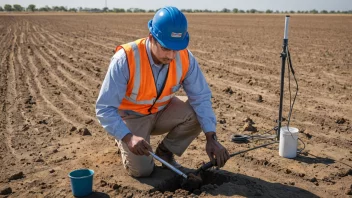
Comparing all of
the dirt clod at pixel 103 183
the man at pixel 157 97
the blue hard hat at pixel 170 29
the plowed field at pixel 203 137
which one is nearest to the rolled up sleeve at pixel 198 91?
the man at pixel 157 97

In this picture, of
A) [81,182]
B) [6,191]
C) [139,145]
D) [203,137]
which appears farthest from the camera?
[203,137]

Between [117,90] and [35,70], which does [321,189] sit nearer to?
[117,90]

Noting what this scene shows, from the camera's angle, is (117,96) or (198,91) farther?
(198,91)

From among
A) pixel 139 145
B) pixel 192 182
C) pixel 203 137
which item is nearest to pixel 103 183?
pixel 139 145

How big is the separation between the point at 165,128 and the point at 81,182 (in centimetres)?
109

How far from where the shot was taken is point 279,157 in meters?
4.29

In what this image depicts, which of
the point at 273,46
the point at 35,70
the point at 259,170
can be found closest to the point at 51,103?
the point at 35,70

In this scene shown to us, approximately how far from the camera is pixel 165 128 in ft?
13.6

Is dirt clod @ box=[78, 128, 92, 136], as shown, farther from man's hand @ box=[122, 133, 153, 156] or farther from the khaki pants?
man's hand @ box=[122, 133, 153, 156]

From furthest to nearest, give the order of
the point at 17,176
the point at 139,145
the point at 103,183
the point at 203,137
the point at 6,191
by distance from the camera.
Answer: the point at 203,137, the point at 17,176, the point at 103,183, the point at 6,191, the point at 139,145

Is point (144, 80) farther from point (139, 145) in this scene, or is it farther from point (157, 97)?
point (139, 145)

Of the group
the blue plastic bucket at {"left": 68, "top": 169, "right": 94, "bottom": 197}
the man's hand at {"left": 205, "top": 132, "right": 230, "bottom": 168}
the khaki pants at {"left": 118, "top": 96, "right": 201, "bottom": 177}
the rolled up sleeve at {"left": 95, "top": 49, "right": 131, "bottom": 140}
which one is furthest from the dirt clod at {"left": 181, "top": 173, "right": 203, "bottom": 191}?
the blue plastic bucket at {"left": 68, "top": 169, "right": 94, "bottom": 197}

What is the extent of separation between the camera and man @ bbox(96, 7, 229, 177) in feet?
11.0

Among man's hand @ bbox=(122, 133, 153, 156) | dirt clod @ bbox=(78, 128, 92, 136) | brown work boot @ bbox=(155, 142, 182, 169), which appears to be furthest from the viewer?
dirt clod @ bbox=(78, 128, 92, 136)
